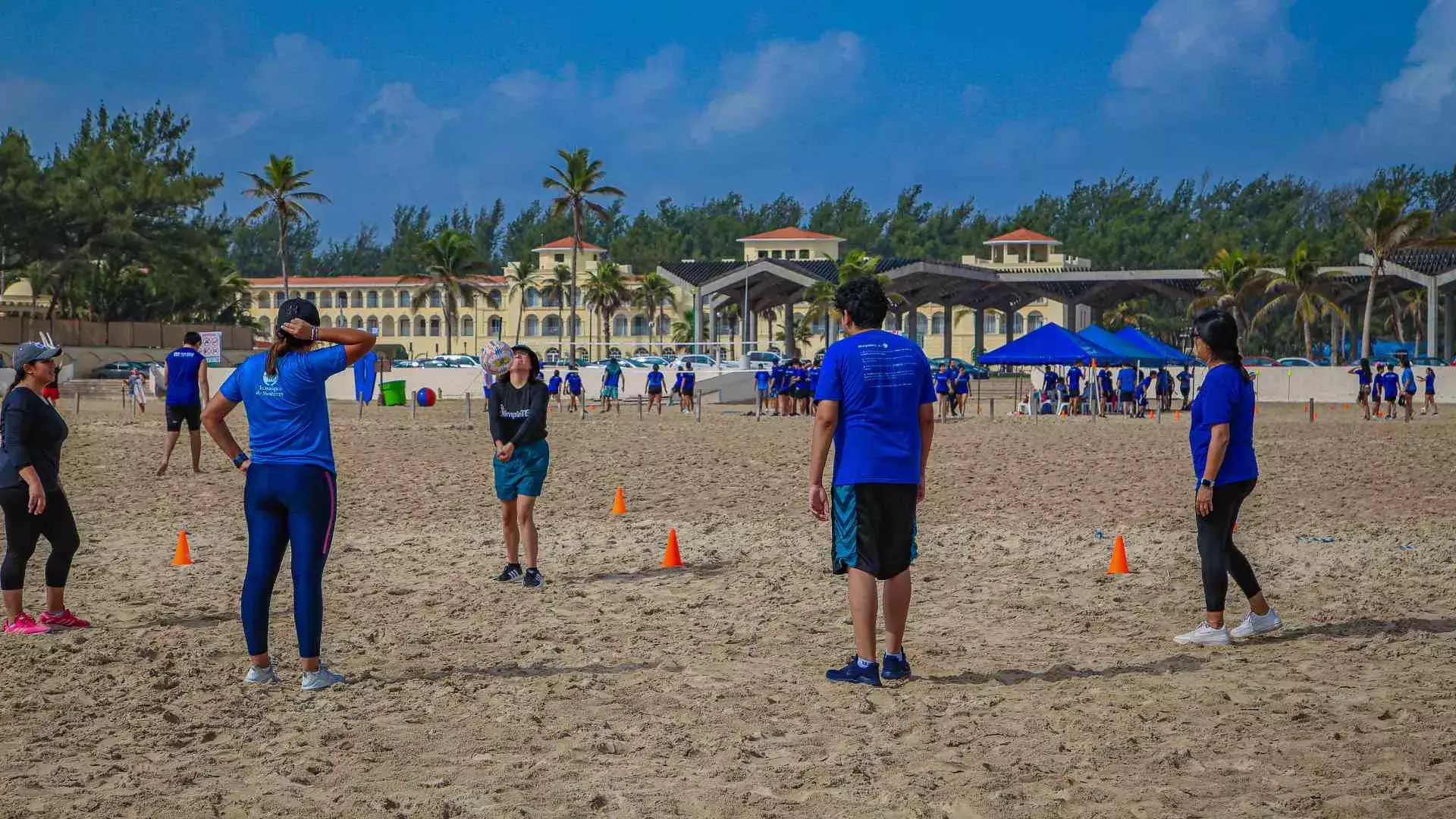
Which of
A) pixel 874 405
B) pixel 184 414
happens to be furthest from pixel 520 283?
pixel 874 405

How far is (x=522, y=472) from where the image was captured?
9.69 meters

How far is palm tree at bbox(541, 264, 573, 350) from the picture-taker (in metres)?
110

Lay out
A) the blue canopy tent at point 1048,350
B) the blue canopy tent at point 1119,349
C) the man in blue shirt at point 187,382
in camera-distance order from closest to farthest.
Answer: the man in blue shirt at point 187,382, the blue canopy tent at point 1048,350, the blue canopy tent at point 1119,349

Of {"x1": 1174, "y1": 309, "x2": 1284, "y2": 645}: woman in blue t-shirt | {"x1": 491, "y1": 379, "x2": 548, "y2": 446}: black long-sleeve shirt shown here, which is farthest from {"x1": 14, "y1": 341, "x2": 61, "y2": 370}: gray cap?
{"x1": 1174, "y1": 309, "x2": 1284, "y2": 645}: woman in blue t-shirt

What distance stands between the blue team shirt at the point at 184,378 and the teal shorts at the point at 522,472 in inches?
341

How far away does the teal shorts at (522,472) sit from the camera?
967cm

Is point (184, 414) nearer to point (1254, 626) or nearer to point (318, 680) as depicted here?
point (318, 680)

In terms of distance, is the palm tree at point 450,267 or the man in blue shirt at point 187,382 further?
the palm tree at point 450,267

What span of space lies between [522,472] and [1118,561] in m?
3.97

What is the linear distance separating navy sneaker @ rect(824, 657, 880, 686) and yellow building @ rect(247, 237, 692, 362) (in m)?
103

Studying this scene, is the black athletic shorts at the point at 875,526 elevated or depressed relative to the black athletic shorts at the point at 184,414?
depressed

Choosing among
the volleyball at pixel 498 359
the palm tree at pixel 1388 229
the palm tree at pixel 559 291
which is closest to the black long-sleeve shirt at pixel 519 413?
the volleyball at pixel 498 359

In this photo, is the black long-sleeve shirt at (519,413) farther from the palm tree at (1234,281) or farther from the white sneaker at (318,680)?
the palm tree at (1234,281)

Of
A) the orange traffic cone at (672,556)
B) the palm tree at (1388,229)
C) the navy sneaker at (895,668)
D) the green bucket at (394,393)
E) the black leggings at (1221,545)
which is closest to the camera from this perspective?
the navy sneaker at (895,668)
